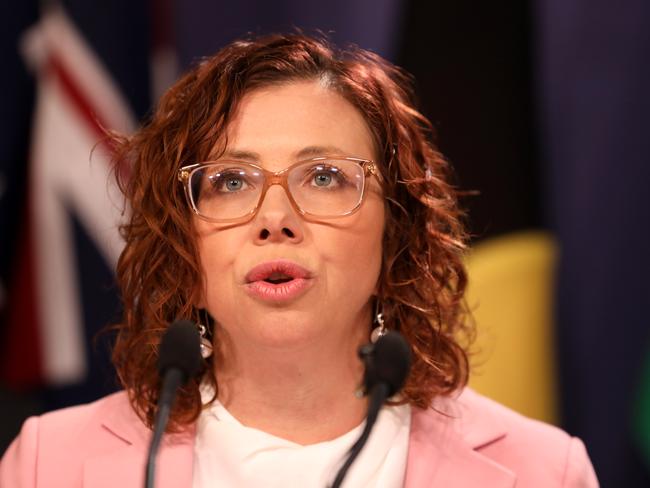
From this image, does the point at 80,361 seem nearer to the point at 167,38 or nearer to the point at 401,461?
the point at 167,38

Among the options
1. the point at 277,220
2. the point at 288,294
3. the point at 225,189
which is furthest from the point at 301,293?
the point at 225,189

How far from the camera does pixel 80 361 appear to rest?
3422 mm

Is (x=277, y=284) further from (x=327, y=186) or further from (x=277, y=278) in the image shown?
(x=327, y=186)

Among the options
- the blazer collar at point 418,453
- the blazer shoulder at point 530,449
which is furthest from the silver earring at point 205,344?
the blazer shoulder at point 530,449

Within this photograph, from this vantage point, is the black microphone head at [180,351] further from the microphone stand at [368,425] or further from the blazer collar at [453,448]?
the blazer collar at [453,448]

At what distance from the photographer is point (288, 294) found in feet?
5.52

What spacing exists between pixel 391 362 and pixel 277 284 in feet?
1.10

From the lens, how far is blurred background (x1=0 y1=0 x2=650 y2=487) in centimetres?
310

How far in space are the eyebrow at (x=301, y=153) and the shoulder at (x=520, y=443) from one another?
53 centimetres

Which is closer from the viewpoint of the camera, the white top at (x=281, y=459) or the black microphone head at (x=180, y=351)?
the black microphone head at (x=180, y=351)

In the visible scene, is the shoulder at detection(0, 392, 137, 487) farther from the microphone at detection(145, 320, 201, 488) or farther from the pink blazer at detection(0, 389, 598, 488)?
the microphone at detection(145, 320, 201, 488)

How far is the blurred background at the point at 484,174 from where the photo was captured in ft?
10.2

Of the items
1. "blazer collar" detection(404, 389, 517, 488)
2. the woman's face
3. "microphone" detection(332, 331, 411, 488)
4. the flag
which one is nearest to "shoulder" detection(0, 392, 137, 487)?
the woman's face

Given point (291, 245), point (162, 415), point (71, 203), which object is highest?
point (291, 245)
